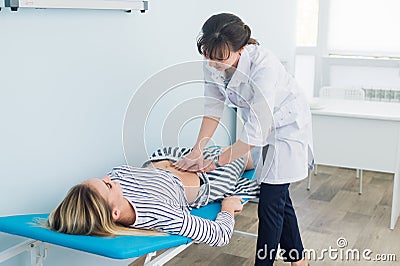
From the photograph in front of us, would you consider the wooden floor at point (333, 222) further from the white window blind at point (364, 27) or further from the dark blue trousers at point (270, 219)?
the white window blind at point (364, 27)

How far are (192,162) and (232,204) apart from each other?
0.27 metres

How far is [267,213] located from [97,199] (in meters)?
0.75

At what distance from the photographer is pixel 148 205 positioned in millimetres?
1943

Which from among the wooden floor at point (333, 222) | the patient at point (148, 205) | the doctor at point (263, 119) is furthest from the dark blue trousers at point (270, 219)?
the wooden floor at point (333, 222)

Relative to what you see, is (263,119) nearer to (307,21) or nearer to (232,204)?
(232,204)

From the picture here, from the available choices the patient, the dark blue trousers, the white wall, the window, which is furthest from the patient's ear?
the window

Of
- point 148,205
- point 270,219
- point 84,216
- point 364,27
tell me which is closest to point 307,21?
point 364,27

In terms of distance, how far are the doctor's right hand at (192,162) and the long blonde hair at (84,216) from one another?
537 mm

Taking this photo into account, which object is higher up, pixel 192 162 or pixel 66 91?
pixel 66 91

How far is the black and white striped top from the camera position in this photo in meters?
1.91

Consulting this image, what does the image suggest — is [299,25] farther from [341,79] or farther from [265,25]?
[265,25]

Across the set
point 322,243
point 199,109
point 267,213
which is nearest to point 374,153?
point 322,243

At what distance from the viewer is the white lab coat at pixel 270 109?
2.19 metres

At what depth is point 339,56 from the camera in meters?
4.83
